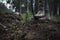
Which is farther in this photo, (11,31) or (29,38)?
(11,31)

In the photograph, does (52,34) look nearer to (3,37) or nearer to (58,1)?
(3,37)

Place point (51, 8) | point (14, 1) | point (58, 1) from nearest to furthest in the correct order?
1. point (58, 1)
2. point (51, 8)
3. point (14, 1)

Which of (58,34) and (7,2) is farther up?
(7,2)

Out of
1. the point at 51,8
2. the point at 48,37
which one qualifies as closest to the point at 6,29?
the point at 48,37

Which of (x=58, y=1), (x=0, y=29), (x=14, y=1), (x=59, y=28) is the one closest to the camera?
(x=0, y=29)

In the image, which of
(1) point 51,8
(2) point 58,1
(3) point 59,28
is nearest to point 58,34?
(3) point 59,28

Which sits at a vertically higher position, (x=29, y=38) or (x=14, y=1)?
(x=14, y=1)

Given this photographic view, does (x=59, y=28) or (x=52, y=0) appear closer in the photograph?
(x=59, y=28)

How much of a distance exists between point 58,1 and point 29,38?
11.3 meters

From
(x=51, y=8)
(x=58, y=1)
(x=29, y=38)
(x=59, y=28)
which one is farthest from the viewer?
(x=51, y=8)

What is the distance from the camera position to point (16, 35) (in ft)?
27.3

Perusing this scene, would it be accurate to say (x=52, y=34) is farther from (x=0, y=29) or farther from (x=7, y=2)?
(x=7, y=2)

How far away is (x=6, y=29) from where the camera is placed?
30.6 feet

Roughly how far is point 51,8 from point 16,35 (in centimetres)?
1335
